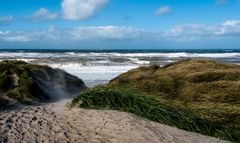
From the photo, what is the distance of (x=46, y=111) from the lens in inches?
229

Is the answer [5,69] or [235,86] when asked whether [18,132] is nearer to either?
[235,86]

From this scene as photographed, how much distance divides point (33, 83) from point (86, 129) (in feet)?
13.2

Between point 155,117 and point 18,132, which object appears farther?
point 155,117

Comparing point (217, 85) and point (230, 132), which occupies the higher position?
point (217, 85)

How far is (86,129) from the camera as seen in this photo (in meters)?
A: 4.88

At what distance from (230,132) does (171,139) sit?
117 cm

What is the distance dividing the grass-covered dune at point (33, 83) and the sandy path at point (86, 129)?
157 cm

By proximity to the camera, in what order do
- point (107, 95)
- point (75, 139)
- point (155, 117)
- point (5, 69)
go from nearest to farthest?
point (75, 139), point (155, 117), point (107, 95), point (5, 69)

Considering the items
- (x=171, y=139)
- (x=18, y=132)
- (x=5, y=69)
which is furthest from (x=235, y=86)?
(x=5, y=69)

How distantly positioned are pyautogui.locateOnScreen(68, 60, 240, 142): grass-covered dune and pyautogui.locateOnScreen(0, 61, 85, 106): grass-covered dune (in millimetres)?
1823

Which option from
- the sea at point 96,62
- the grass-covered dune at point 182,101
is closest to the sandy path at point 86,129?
the grass-covered dune at point 182,101

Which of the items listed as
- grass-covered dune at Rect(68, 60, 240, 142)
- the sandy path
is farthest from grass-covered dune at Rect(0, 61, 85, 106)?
grass-covered dune at Rect(68, 60, 240, 142)

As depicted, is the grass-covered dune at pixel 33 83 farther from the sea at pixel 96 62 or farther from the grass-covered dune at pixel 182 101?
the sea at pixel 96 62

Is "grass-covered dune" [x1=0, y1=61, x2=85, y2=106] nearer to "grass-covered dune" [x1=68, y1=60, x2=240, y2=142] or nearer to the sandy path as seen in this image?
the sandy path
